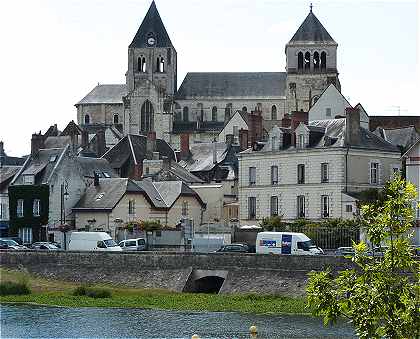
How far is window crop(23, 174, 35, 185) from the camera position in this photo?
64.9 meters

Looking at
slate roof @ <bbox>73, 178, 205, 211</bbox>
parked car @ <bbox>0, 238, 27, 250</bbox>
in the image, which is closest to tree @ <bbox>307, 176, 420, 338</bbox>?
parked car @ <bbox>0, 238, 27, 250</bbox>

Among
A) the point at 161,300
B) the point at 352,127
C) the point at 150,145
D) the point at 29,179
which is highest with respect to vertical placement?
the point at 150,145

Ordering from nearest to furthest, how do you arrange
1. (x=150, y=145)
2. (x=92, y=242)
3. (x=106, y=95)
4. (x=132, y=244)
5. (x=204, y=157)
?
1. (x=92, y=242)
2. (x=132, y=244)
3. (x=204, y=157)
4. (x=150, y=145)
5. (x=106, y=95)

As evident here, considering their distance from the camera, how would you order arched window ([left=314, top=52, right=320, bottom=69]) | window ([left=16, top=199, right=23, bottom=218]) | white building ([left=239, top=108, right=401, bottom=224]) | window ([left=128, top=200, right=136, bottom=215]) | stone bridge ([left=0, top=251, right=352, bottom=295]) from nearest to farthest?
1. stone bridge ([left=0, top=251, right=352, bottom=295])
2. white building ([left=239, top=108, right=401, bottom=224])
3. window ([left=128, top=200, right=136, bottom=215])
4. window ([left=16, top=199, right=23, bottom=218])
5. arched window ([left=314, top=52, right=320, bottom=69])

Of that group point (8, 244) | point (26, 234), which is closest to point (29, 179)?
point (26, 234)

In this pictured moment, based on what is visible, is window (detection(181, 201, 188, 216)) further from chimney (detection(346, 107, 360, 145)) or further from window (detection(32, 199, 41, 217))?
chimney (detection(346, 107, 360, 145))

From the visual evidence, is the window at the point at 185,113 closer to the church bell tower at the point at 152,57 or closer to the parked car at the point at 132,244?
the church bell tower at the point at 152,57

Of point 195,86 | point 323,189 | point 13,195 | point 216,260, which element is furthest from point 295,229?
point 195,86

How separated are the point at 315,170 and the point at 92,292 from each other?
17.4 metres

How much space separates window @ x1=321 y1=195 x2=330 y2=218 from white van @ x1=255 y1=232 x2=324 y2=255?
8.66m

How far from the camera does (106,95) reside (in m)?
124

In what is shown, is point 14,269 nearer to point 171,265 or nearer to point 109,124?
point 171,265

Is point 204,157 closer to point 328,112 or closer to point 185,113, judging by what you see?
point 328,112

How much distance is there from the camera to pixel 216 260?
47.2m
